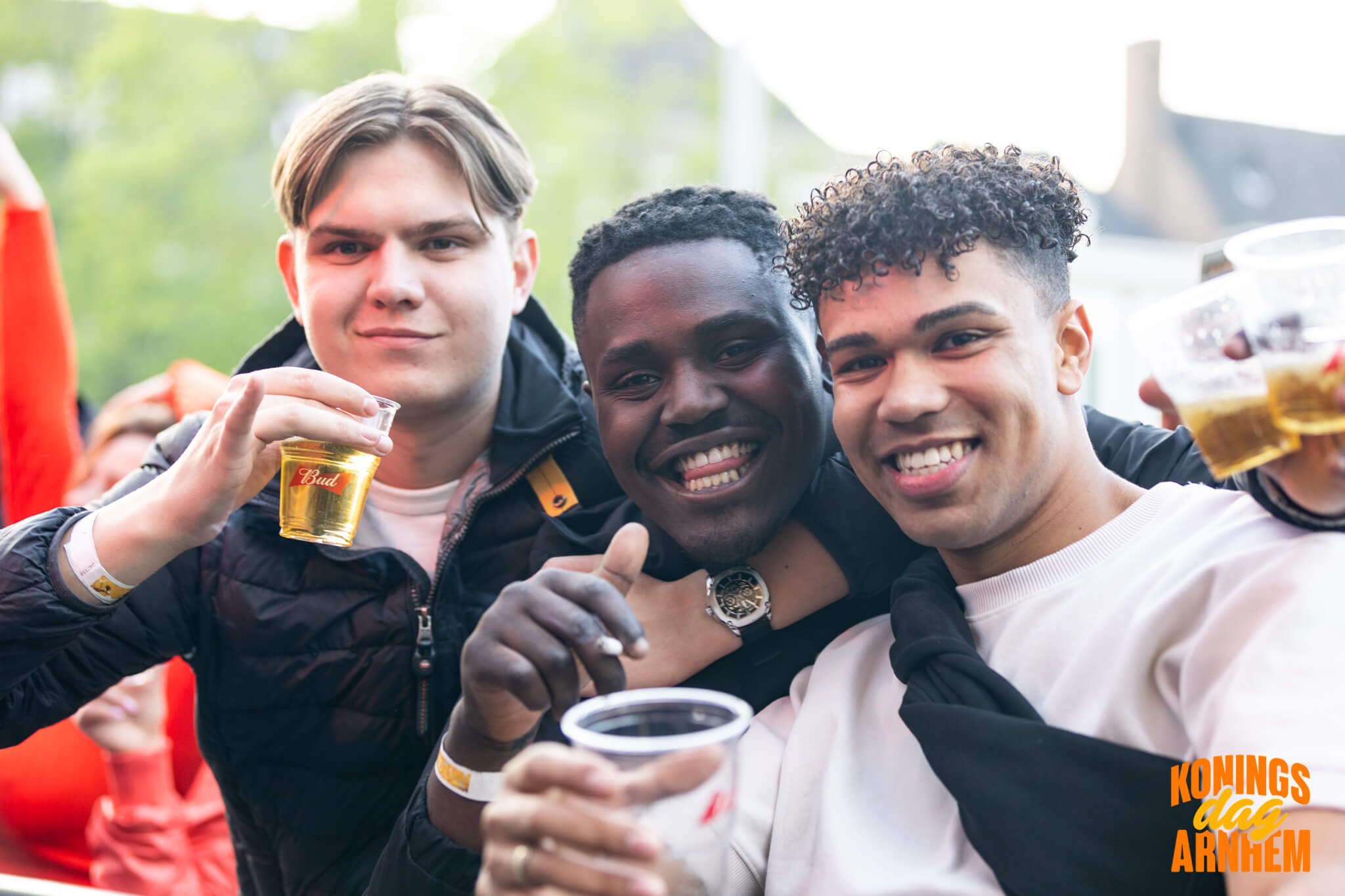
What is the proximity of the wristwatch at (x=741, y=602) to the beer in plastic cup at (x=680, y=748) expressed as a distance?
0.82 meters

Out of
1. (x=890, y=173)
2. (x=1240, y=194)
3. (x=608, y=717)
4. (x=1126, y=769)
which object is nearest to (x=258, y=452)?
(x=608, y=717)

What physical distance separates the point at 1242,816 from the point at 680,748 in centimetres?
78

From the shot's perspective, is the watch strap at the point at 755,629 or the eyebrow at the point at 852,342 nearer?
the eyebrow at the point at 852,342

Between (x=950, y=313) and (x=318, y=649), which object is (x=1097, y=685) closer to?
(x=950, y=313)

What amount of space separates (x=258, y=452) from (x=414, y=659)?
588 mm

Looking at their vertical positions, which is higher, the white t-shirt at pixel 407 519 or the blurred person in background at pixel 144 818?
the white t-shirt at pixel 407 519

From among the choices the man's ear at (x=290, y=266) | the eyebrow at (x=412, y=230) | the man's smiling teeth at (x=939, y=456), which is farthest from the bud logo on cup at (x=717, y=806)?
the man's ear at (x=290, y=266)

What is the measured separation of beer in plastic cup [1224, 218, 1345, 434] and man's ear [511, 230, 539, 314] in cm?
190

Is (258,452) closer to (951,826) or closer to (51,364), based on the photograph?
(951,826)

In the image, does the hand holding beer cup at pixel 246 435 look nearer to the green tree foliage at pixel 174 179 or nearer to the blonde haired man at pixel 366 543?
the blonde haired man at pixel 366 543

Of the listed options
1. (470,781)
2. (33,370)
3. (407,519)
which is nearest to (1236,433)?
(470,781)

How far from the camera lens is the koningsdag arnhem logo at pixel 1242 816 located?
1.44 metres

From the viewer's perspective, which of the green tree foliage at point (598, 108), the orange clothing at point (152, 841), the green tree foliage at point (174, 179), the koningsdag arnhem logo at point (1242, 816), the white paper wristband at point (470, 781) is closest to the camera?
the koningsdag arnhem logo at point (1242, 816)

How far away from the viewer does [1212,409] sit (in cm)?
165
